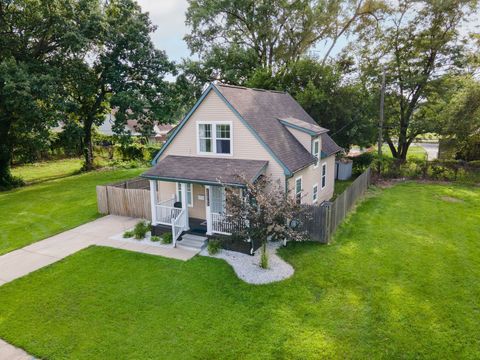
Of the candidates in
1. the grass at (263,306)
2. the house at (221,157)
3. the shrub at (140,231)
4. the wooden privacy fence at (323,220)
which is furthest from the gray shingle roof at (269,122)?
the shrub at (140,231)

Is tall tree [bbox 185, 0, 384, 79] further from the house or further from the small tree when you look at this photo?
the small tree

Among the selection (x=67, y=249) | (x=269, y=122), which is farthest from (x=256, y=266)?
(x=67, y=249)

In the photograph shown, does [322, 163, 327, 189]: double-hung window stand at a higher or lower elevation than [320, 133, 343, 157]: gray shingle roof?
lower

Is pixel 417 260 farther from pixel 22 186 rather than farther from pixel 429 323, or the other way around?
pixel 22 186

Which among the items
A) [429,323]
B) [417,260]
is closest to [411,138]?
[417,260]

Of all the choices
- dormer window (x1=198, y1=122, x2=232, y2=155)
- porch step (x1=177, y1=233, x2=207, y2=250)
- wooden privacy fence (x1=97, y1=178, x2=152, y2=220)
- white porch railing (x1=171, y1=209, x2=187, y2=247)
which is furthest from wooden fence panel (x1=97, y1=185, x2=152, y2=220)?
dormer window (x1=198, y1=122, x2=232, y2=155)
